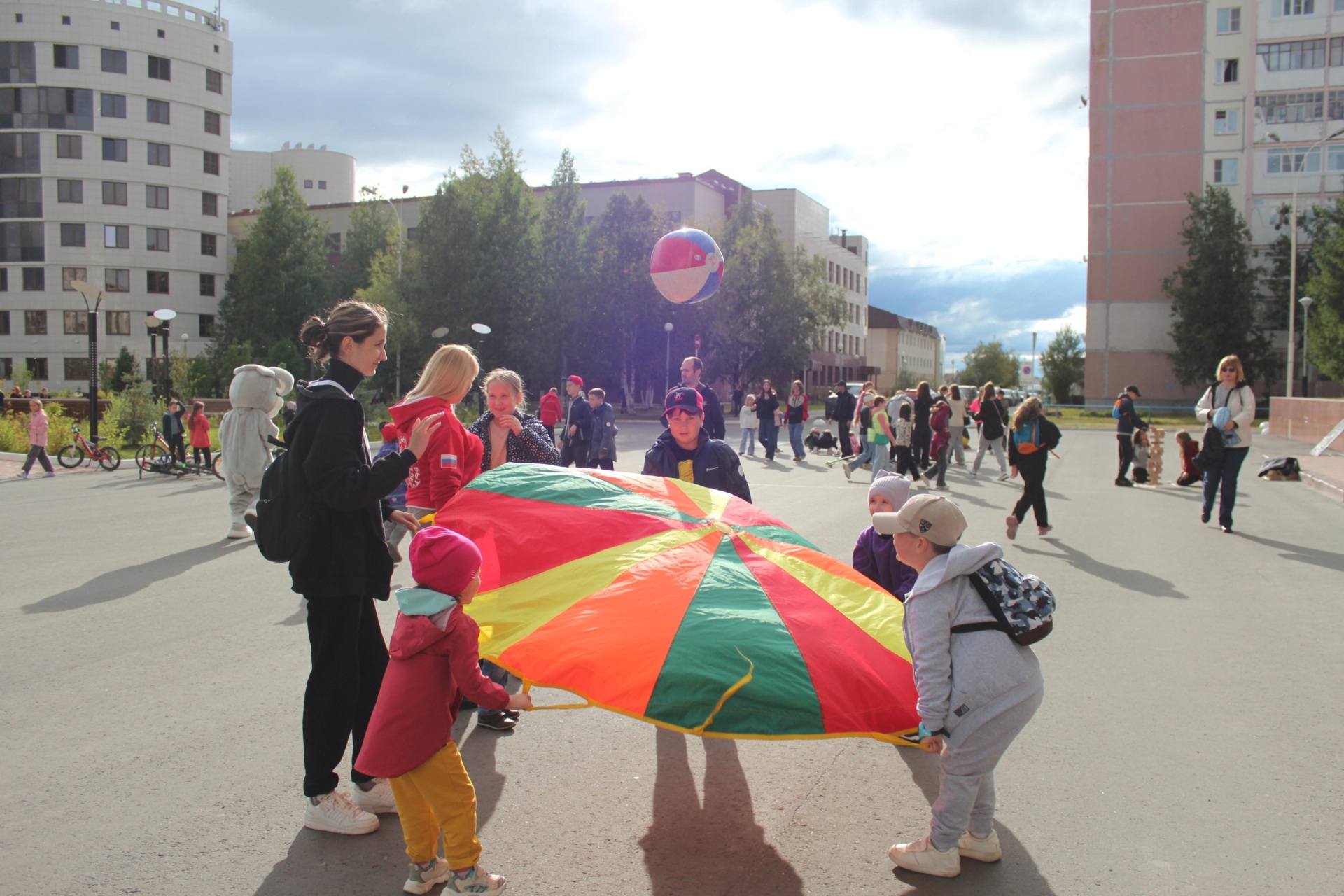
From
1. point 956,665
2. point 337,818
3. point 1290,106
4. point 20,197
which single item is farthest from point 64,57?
point 1290,106

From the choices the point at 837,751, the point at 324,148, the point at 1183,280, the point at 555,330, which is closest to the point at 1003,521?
the point at 837,751

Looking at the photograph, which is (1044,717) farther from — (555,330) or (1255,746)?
(555,330)

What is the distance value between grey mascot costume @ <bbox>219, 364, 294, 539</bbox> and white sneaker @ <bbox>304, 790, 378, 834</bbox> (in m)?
7.90

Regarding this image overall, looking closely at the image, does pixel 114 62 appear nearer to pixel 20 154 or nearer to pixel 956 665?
pixel 20 154

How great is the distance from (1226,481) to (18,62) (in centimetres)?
7531

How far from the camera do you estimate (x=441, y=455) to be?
465 cm

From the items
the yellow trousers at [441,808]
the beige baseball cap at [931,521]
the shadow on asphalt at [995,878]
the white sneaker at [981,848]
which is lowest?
the shadow on asphalt at [995,878]

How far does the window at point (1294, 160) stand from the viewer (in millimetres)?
58188

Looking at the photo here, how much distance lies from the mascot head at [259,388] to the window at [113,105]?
2543 inches

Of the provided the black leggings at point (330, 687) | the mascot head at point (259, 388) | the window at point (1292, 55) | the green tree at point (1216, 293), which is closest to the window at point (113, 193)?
the mascot head at point (259, 388)

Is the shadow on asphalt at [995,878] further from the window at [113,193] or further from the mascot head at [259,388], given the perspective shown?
the window at [113,193]

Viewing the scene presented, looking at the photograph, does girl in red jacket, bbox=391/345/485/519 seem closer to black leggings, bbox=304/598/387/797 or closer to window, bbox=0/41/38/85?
black leggings, bbox=304/598/387/797

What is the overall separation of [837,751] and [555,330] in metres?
44.7

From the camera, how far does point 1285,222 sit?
59438 millimetres
